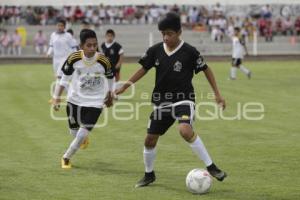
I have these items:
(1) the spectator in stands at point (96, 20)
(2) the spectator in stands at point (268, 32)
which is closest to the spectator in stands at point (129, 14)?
(1) the spectator in stands at point (96, 20)

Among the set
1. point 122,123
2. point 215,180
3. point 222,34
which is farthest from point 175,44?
point 222,34

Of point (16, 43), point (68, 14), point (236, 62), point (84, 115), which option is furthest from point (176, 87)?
point (68, 14)

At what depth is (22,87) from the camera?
89.0 feet

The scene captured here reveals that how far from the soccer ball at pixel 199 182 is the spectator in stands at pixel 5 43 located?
126 feet

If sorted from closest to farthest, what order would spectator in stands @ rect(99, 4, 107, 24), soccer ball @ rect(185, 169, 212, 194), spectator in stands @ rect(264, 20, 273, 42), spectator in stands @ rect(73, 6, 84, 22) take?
1. soccer ball @ rect(185, 169, 212, 194)
2. spectator in stands @ rect(264, 20, 273, 42)
3. spectator in stands @ rect(99, 4, 107, 24)
4. spectator in stands @ rect(73, 6, 84, 22)

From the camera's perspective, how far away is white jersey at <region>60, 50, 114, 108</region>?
11.0 m

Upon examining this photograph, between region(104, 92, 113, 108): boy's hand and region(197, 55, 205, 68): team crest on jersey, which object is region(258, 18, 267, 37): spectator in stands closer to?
region(104, 92, 113, 108): boy's hand

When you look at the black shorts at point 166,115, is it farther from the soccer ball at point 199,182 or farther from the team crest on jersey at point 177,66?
the soccer ball at point 199,182

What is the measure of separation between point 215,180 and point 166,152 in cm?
267

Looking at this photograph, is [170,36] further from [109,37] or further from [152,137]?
[109,37]

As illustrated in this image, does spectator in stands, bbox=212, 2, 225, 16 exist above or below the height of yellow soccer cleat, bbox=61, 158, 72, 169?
below

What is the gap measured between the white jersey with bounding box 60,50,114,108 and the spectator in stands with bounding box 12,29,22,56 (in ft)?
117

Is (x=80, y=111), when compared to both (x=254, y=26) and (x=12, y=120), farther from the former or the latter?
(x=254, y=26)

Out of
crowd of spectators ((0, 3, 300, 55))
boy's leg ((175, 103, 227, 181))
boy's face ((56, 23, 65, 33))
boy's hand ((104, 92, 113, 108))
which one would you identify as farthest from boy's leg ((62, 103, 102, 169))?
crowd of spectators ((0, 3, 300, 55))
